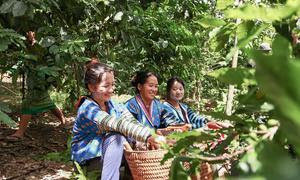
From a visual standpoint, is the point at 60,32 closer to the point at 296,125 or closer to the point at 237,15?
the point at 237,15

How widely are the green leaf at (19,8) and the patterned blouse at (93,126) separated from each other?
595mm

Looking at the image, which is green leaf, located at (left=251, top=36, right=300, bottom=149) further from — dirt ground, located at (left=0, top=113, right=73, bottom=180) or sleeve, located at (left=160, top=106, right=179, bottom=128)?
dirt ground, located at (left=0, top=113, right=73, bottom=180)

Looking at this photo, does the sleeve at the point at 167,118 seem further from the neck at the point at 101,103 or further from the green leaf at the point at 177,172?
the green leaf at the point at 177,172

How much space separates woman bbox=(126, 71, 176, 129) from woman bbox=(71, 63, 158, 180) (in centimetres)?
38

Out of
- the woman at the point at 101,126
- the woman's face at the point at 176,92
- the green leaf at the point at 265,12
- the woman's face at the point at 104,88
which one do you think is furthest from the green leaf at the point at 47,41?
the green leaf at the point at 265,12

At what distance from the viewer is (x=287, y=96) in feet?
1.01

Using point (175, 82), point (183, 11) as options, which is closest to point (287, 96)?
point (175, 82)

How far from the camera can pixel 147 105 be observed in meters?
3.16

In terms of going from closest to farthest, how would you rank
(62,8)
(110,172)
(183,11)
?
(110,172) < (62,8) < (183,11)

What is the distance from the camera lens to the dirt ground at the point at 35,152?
346 centimetres

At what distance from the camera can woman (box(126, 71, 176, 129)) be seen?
10.1 feet

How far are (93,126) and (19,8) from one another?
29.9 inches

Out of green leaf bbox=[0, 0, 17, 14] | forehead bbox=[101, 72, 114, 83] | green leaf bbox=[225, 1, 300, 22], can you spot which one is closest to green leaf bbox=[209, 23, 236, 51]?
green leaf bbox=[225, 1, 300, 22]

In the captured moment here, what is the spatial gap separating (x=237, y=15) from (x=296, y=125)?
15.5 inches
